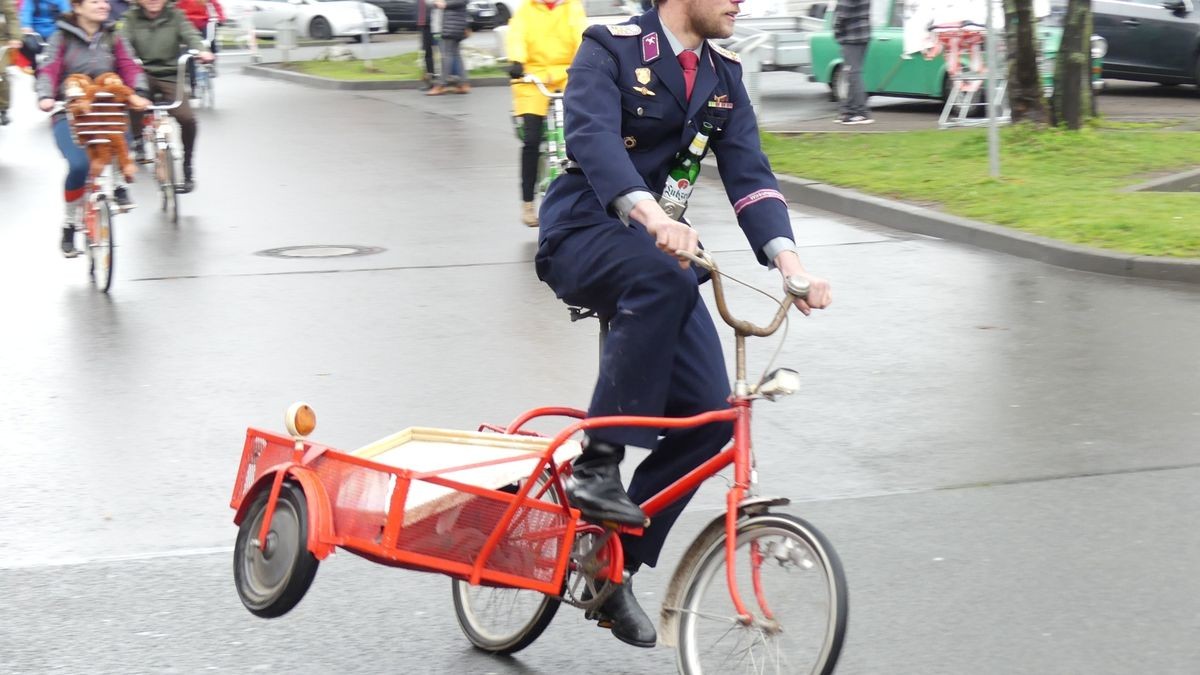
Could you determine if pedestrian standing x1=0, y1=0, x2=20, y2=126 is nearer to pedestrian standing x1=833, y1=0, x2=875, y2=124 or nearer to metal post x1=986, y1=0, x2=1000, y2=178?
pedestrian standing x1=833, y1=0, x2=875, y2=124

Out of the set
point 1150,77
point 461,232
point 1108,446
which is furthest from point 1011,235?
point 1150,77

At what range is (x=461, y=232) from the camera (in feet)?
41.2

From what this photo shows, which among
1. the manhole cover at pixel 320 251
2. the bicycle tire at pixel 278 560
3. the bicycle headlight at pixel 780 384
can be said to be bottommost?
the manhole cover at pixel 320 251

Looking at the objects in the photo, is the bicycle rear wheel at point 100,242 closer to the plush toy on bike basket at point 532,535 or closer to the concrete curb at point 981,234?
the concrete curb at point 981,234

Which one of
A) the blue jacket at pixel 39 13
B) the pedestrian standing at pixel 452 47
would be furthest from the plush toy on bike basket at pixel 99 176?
the pedestrian standing at pixel 452 47

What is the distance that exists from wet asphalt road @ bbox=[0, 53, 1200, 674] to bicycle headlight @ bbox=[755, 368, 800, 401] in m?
1.00

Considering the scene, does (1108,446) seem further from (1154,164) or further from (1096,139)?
(1096,139)

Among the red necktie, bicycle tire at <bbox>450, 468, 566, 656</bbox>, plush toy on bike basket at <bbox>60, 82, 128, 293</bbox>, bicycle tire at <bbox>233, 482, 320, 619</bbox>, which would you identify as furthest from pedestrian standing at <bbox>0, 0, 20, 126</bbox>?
the red necktie

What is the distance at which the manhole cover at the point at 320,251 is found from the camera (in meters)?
11.6

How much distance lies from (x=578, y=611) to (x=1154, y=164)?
419 inches

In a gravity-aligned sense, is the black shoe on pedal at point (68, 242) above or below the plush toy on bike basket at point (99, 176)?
below

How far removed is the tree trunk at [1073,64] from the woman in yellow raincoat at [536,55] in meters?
5.20

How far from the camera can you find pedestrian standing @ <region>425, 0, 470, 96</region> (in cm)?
2461

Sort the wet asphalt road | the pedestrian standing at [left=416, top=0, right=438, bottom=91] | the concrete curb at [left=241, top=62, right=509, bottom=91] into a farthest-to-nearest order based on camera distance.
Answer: the concrete curb at [left=241, top=62, right=509, bottom=91] → the pedestrian standing at [left=416, top=0, right=438, bottom=91] → the wet asphalt road
